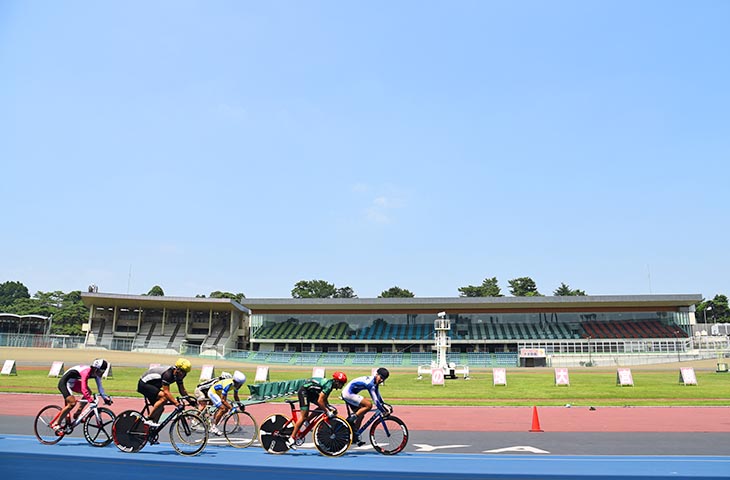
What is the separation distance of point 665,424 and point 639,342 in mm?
57113

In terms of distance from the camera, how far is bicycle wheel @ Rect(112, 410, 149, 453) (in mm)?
11047

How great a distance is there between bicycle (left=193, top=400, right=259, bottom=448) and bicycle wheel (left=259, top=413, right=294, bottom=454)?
0.68 metres

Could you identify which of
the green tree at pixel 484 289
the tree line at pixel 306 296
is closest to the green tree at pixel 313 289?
the tree line at pixel 306 296

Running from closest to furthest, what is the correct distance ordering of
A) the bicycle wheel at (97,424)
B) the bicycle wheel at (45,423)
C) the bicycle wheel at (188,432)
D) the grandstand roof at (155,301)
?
1. the bicycle wheel at (188,432)
2. the bicycle wheel at (97,424)
3. the bicycle wheel at (45,423)
4. the grandstand roof at (155,301)

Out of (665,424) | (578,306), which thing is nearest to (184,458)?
(665,424)

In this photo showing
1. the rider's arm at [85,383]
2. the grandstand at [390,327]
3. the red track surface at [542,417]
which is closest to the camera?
the rider's arm at [85,383]

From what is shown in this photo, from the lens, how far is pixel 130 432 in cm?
1112

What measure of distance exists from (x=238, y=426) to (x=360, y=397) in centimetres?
271

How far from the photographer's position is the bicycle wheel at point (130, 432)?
11.0 metres

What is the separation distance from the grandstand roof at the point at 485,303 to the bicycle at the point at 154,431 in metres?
66.9

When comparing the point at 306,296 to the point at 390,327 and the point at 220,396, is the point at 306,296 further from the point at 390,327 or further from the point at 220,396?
the point at 220,396

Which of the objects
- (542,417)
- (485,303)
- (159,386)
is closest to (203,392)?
(159,386)

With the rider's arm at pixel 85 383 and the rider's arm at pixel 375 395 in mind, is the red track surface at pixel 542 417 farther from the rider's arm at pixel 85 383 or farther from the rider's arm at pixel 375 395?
the rider's arm at pixel 85 383

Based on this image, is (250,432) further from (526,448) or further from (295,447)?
(526,448)
